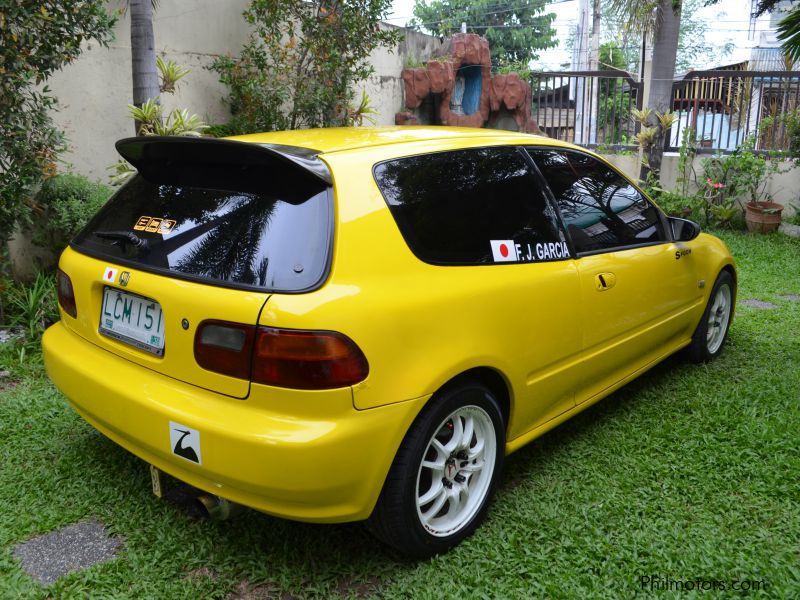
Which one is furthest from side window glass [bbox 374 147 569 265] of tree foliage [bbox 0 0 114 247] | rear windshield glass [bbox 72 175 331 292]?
tree foliage [bbox 0 0 114 247]

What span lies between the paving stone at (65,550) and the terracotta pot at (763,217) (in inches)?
363

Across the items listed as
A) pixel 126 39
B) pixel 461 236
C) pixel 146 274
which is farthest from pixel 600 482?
pixel 126 39

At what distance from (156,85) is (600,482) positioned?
17.0ft

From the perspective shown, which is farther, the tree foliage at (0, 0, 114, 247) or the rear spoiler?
the tree foliage at (0, 0, 114, 247)

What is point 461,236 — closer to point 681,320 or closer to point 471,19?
point 681,320

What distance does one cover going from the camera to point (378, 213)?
2.29 m

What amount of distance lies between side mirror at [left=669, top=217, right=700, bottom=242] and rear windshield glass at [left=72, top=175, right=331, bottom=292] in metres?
2.46

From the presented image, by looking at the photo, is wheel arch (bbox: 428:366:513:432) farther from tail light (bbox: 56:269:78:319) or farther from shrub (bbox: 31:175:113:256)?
shrub (bbox: 31:175:113:256)

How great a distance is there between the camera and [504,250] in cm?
270

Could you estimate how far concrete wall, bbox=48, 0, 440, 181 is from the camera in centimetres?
606

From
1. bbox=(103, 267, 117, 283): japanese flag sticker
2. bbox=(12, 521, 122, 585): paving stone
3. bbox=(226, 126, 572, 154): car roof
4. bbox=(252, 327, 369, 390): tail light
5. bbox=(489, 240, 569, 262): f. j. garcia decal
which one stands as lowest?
bbox=(12, 521, 122, 585): paving stone

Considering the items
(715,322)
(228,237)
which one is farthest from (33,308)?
(715,322)

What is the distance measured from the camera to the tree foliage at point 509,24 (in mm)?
37500

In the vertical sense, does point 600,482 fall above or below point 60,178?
below
